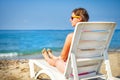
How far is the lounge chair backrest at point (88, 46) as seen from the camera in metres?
2.93

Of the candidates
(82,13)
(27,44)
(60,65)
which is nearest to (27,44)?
(27,44)

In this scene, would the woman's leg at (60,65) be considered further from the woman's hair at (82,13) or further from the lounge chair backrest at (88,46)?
the woman's hair at (82,13)

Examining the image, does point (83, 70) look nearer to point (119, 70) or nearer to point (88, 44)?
point (88, 44)

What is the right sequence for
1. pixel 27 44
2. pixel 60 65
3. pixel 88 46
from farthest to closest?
pixel 27 44 → pixel 60 65 → pixel 88 46

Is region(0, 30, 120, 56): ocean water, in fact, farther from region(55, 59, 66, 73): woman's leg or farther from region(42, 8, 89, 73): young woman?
region(42, 8, 89, 73): young woman

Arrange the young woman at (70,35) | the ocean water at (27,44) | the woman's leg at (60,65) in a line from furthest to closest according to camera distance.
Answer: the ocean water at (27,44), the woman's leg at (60,65), the young woman at (70,35)

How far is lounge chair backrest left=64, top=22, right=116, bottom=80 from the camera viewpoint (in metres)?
2.93

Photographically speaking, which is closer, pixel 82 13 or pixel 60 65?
pixel 82 13

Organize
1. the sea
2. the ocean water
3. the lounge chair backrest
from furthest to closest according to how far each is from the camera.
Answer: the ocean water < the sea < the lounge chair backrest

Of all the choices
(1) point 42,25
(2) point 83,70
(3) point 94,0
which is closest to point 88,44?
(2) point 83,70

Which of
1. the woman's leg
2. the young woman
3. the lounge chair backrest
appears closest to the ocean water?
the woman's leg

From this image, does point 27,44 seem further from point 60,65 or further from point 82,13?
point 82,13

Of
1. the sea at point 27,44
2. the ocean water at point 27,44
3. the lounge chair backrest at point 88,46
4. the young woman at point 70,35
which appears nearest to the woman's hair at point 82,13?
the young woman at point 70,35

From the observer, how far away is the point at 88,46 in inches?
123
